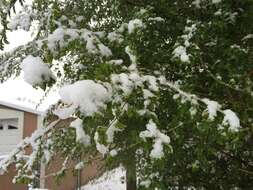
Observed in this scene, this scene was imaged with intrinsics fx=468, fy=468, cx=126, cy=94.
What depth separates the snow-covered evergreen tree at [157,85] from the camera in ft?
9.91

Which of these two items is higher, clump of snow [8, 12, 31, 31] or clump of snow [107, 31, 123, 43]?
clump of snow [8, 12, 31, 31]

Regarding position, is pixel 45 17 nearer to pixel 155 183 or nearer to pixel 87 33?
pixel 87 33

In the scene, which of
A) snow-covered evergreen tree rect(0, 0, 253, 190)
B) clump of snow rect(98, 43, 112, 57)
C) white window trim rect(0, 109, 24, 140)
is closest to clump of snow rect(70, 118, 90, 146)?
snow-covered evergreen tree rect(0, 0, 253, 190)

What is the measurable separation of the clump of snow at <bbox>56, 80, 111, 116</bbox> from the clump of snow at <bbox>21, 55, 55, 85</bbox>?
0.45 metres

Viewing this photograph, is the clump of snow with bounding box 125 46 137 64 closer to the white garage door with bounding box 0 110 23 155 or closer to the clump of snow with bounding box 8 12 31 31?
the clump of snow with bounding box 8 12 31 31

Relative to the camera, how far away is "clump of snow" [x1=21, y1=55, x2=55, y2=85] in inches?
124

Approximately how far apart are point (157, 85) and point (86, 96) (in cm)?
72

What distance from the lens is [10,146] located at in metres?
25.2

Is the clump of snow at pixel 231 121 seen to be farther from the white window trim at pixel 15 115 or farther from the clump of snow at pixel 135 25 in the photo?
the white window trim at pixel 15 115

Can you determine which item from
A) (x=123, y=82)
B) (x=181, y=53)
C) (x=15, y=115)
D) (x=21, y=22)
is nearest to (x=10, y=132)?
(x=15, y=115)

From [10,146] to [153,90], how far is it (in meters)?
23.1

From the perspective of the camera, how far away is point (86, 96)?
9.02ft

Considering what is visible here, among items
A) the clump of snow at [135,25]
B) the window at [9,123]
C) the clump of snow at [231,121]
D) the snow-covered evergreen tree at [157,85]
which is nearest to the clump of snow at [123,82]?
the snow-covered evergreen tree at [157,85]

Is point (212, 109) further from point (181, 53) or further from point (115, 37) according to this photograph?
point (115, 37)
